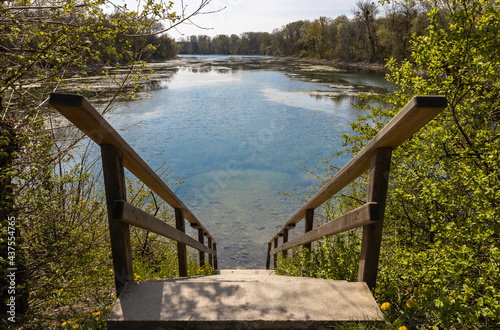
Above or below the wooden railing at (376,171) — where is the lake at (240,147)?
below

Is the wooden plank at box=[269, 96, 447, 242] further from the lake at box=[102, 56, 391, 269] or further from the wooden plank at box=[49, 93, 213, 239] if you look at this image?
the lake at box=[102, 56, 391, 269]

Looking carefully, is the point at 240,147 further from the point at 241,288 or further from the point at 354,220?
the point at 354,220

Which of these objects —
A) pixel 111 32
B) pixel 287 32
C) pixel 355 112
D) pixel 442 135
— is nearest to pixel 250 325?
pixel 442 135

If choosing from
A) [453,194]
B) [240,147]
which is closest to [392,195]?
[453,194]

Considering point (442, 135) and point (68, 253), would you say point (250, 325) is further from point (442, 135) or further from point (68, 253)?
point (442, 135)

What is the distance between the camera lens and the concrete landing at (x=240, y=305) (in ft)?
6.00

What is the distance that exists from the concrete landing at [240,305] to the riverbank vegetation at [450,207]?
274mm

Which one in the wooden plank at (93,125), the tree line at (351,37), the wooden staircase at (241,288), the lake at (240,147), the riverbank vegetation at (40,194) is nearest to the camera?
the wooden plank at (93,125)

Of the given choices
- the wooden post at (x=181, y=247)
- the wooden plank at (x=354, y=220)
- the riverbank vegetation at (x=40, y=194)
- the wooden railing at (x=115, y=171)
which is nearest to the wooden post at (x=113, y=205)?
the wooden railing at (x=115, y=171)

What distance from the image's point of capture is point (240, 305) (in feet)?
6.44

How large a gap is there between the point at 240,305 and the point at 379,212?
3.34ft

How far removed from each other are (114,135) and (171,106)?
1963 cm

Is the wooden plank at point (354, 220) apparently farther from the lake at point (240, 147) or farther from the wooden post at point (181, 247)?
the lake at point (240, 147)

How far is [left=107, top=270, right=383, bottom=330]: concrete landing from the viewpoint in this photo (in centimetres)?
183
